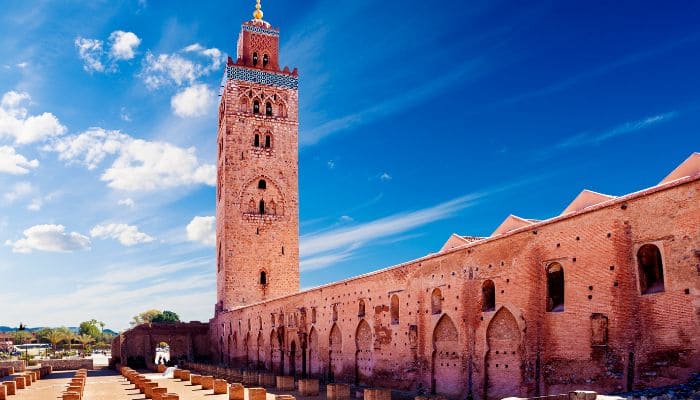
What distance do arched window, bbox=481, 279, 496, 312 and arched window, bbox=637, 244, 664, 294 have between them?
3497 mm

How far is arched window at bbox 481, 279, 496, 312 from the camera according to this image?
42.1 ft

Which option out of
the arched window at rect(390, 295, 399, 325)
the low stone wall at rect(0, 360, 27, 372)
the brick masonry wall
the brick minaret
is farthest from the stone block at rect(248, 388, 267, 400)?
the low stone wall at rect(0, 360, 27, 372)

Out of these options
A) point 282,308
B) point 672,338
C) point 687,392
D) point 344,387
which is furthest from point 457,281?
point 282,308

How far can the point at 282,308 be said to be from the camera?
80.0 feet

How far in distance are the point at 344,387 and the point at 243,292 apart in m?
17.1

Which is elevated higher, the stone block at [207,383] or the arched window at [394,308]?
the arched window at [394,308]

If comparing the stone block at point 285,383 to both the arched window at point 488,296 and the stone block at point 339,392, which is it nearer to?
the stone block at point 339,392

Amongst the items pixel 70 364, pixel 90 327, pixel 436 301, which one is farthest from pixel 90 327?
pixel 436 301

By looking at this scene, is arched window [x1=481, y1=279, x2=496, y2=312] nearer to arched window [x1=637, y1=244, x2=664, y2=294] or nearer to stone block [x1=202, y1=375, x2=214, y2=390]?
arched window [x1=637, y1=244, x2=664, y2=294]

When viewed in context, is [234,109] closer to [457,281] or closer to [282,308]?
[282,308]

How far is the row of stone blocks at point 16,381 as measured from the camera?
59.6ft

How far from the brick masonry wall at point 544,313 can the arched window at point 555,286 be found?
17cm

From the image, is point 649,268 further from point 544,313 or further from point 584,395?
point 584,395

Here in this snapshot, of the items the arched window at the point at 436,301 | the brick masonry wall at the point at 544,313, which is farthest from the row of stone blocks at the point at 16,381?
the arched window at the point at 436,301
